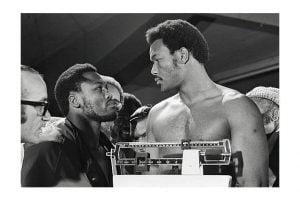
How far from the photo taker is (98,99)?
3.03 meters

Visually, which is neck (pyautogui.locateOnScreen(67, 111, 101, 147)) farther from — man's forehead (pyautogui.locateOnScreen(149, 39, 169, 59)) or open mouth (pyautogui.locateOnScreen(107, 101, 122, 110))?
man's forehead (pyautogui.locateOnScreen(149, 39, 169, 59))

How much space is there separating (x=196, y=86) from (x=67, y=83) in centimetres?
86

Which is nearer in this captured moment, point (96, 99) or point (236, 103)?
point (236, 103)

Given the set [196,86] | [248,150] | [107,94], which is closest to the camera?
[248,150]

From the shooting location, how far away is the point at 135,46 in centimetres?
301

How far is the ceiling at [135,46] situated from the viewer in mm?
2918

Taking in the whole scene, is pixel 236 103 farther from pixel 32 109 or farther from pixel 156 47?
pixel 32 109

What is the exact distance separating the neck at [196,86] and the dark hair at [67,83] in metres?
0.62

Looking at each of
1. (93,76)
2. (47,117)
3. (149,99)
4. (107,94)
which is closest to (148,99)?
(149,99)

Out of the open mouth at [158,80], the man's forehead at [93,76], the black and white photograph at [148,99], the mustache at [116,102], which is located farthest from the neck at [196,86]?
the man's forehead at [93,76]

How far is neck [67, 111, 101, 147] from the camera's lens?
9.77 feet
